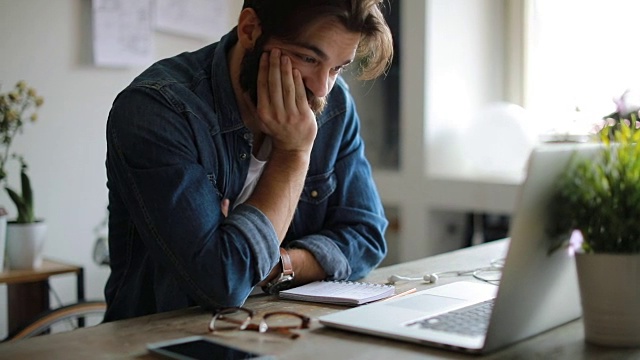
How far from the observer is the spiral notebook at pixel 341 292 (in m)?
1.26

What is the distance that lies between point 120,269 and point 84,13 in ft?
5.23

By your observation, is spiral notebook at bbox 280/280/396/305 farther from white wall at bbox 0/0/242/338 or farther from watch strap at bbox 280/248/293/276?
white wall at bbox 0/0/242/338

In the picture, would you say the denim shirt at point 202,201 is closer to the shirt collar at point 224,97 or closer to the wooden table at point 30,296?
the shirt collar at point 224,97

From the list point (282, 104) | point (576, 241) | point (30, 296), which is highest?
point (282, 104)

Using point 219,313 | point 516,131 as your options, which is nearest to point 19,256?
point 219,313

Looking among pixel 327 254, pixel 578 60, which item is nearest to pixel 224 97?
pixel 327 254

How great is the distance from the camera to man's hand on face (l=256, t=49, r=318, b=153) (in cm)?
140

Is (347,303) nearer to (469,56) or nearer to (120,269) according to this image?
(120,269)

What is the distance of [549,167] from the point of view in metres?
0.92

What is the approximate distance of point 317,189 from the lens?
62.4 inches

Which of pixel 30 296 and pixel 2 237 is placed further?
pixel 30 296

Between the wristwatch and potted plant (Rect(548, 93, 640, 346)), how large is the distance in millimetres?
516

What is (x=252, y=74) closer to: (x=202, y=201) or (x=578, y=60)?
(x=202, y=201)

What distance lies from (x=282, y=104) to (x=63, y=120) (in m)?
1.60
